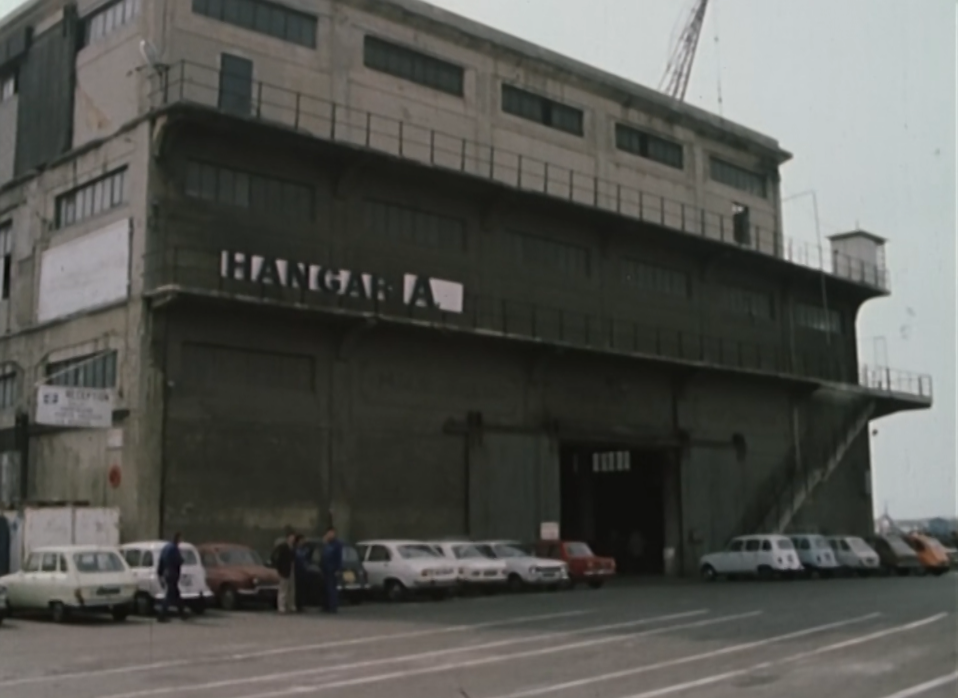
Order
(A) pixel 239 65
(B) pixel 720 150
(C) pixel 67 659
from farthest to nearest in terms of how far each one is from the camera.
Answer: (B) pixel 720 150, (A) pixel 239 65, (C) pixel 67 659

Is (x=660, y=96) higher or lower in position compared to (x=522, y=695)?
higher

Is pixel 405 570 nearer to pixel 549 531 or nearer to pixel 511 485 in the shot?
pixel 549 531

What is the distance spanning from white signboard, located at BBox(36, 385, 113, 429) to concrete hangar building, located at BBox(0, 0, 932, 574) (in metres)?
0.96

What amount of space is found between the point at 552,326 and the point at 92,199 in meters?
15.2

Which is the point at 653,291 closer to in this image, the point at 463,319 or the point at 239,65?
the point at 463,319

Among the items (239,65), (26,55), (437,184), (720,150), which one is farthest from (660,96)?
(26,55)

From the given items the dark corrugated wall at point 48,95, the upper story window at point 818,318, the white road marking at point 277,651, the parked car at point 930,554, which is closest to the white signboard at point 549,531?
the white road marking at point 277,651

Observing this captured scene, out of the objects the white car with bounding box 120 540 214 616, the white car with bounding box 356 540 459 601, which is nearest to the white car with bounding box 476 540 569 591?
the white car with bounding box 356 540 459 601

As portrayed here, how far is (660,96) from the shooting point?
154ft

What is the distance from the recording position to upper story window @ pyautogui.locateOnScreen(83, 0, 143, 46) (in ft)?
107

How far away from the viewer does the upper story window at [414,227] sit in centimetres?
3488

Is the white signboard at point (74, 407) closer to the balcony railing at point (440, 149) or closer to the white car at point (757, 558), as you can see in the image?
the balcony railing at point (440, 149)

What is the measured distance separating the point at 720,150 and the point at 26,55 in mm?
28075

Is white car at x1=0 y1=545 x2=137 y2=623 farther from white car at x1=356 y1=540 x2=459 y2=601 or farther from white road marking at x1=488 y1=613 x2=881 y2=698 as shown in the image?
white road marking at x1=488 y1=613 x2=881 y2=698
